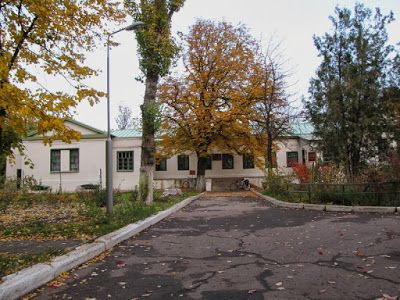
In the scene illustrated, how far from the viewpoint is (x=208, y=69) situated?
30609mm

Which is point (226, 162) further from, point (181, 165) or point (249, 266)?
point (249, 266)

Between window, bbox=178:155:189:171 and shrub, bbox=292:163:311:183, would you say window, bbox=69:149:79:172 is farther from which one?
shrub, bbox=292:163:311:183

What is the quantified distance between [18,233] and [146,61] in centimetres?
912

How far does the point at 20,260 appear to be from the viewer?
577 centimetres

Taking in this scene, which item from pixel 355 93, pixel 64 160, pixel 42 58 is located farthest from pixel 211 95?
pixel 42 58

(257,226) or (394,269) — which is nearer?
(394,269)

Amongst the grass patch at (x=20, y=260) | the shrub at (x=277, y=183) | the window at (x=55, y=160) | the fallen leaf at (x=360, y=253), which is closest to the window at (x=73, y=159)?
the window at (x=55, y=160)

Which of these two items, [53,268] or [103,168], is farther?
[103,168]

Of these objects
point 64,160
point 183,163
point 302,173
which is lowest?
point 302,173

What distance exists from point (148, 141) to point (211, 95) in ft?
48.5

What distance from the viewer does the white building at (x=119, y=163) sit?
35688mm

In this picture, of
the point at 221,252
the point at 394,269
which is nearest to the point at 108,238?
the point at 221,252

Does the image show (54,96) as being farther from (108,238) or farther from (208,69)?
(208,69)

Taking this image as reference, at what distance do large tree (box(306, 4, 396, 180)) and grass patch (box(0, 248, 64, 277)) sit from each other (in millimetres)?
21435
